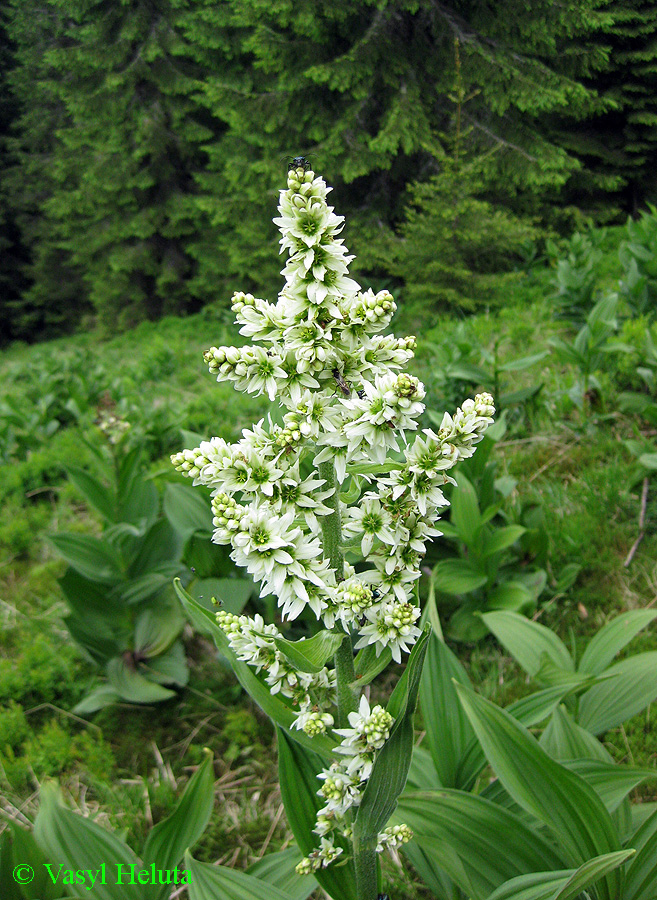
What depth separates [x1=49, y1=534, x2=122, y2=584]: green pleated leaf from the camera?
9.40 ft

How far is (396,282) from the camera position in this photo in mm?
8680

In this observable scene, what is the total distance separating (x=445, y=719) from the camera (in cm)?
193

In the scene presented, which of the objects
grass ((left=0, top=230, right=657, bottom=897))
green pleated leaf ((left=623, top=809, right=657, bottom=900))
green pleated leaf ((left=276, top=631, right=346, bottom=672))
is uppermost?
green pleated leaf ((left=276, top=631, right=346, bottom=672))

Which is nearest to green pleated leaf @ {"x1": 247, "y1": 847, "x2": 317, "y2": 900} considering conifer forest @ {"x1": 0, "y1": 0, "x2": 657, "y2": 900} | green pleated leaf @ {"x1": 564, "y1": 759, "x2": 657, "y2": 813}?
conifer forest @ {"x1": 0, "y1": 0, "x2": 657, "y2": 900}

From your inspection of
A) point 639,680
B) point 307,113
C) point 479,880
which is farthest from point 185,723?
point 307,113

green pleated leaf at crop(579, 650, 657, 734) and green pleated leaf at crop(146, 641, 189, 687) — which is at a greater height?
green pleated leaf at crop(579, 650, 657, 734)

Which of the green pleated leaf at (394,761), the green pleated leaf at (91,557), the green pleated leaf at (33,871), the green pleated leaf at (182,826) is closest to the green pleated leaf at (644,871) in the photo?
the green pleated leaf at (394,761)

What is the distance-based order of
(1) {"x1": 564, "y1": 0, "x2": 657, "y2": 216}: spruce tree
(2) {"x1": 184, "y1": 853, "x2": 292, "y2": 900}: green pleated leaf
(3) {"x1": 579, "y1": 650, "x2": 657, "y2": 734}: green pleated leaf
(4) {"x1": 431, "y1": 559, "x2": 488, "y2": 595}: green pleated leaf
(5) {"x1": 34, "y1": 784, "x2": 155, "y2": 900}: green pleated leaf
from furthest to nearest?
1. (1) {"x1": 564, "y1": 0, "x2": 657, "y2": 216}: spruce tree
2. (4) {"x1": 431, "y1": 559, "x2": 488, "y2": 595}: green pleated leaf
3. (3) {"x1": 579, "y1": 650, "x2": 657, "y2": 734}: green pleated leaf
4. (5) {"x1": 34, "y1": 784, "x2": 155, "y2": 900}: green pleated leaf
5. (2) {"x1": 184, "y1": 853, "x2": 292, "y2": 900}: green pleated leaf

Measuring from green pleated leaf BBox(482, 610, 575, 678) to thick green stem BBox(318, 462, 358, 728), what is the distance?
1016mm

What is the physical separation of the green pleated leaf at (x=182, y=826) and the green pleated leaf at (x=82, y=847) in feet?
0.20

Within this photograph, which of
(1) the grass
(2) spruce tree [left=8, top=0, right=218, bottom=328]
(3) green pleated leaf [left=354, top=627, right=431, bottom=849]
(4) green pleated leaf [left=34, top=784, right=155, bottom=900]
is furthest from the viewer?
(2) spruce tree [left=8, top=0, right=218, bottom=328]

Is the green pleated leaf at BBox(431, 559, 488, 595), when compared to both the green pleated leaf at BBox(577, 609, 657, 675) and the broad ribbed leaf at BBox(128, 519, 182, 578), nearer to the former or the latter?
the green pleated leaf at BBox(577, 609, 657, 675)

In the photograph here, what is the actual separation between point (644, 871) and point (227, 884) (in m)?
1.08

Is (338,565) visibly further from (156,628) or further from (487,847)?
(156,628)
